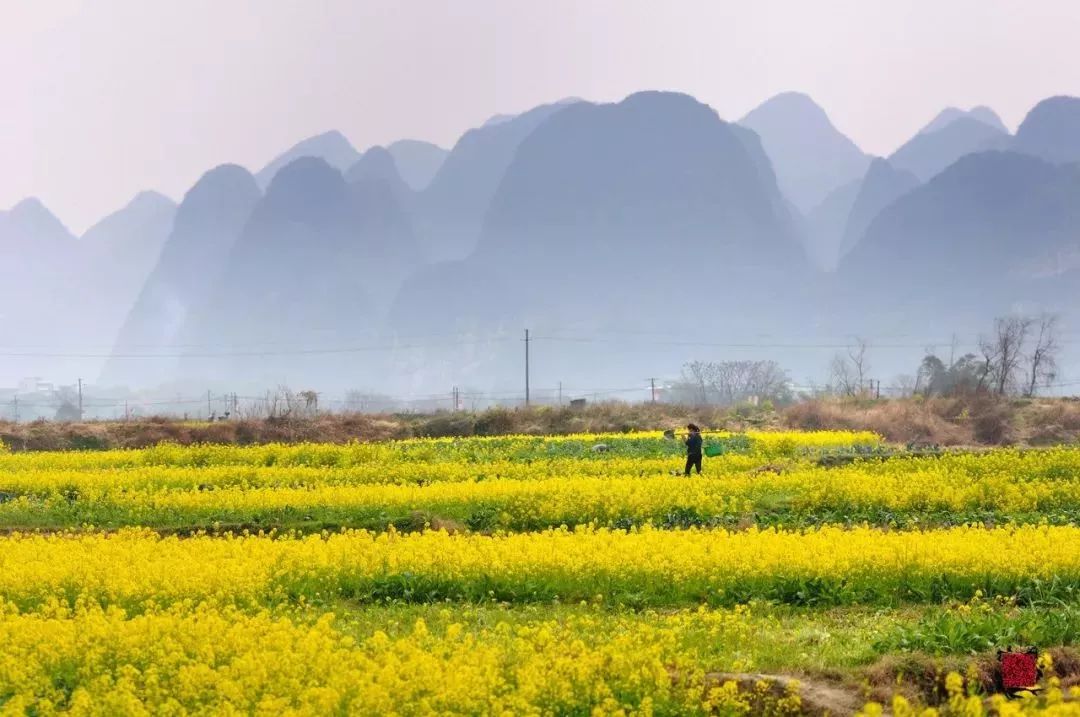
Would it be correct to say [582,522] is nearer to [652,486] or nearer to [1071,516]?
[652,486]

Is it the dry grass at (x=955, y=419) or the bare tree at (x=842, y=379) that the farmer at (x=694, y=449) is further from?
the bare tree at (x=842, y=379)

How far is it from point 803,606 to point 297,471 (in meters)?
18.2

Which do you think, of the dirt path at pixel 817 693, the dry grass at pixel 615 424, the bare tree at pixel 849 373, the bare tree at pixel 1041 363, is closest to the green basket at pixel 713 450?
the dry grass at pixel 615 424

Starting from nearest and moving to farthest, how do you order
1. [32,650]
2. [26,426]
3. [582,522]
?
Result: [32,650], [582,522], [26,426]

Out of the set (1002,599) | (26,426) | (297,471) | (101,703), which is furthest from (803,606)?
(26,426)

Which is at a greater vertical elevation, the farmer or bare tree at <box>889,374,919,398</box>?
bare tree at <box>889,374,919,398</box>

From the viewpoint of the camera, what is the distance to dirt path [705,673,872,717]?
8312mm

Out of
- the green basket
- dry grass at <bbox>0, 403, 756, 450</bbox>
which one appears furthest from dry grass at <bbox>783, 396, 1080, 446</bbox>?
the green basket

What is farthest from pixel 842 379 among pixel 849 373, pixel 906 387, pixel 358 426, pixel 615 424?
pixel 358 426

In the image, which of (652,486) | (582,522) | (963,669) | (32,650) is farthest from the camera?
(652,486)

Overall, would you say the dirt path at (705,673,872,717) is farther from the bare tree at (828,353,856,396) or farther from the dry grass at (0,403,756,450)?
the bare tree at (828,353,856,396)

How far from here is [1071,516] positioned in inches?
748

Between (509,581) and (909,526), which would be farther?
(909,526)

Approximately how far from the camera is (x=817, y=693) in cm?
864
